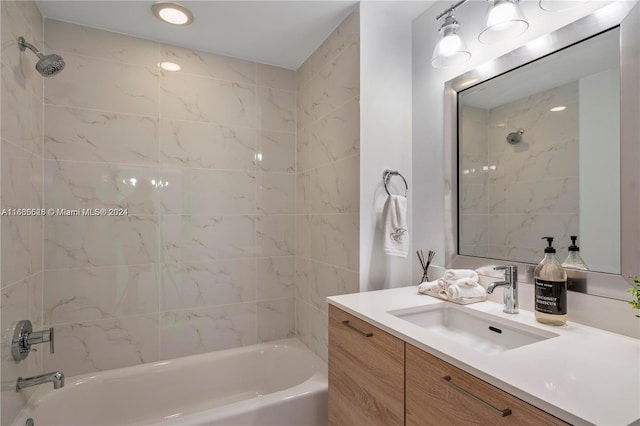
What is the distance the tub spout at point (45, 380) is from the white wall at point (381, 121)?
4.51 feet

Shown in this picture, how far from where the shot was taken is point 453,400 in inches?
32.9

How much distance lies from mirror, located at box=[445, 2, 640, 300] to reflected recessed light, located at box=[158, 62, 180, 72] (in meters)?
1.65

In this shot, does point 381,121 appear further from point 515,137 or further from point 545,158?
point 545,158

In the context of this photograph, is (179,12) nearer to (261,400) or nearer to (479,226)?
(479,226)

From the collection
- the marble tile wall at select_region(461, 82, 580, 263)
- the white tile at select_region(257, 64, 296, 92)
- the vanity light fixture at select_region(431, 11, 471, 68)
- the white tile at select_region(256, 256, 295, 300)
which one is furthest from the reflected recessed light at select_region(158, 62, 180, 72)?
the marble tile wall at select_region(461, 82, 580, 263)

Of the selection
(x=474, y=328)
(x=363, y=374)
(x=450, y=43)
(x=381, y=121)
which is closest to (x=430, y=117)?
(x=381, y=121)

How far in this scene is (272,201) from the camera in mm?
2385

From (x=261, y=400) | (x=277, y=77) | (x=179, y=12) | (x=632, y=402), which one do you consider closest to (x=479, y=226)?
(x=632, y=402)

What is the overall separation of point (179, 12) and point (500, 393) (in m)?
2.13

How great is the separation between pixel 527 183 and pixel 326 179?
1.07m

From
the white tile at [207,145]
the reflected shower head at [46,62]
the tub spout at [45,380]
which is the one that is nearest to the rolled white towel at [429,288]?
the white tile at [207,145]

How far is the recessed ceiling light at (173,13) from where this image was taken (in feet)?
5.57

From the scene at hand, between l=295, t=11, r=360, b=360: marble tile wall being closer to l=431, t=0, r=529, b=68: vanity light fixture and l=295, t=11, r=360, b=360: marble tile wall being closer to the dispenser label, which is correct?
l=431, t=0, r=529, b=68: vanity light fixture

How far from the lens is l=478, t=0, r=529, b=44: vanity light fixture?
1200 mm
